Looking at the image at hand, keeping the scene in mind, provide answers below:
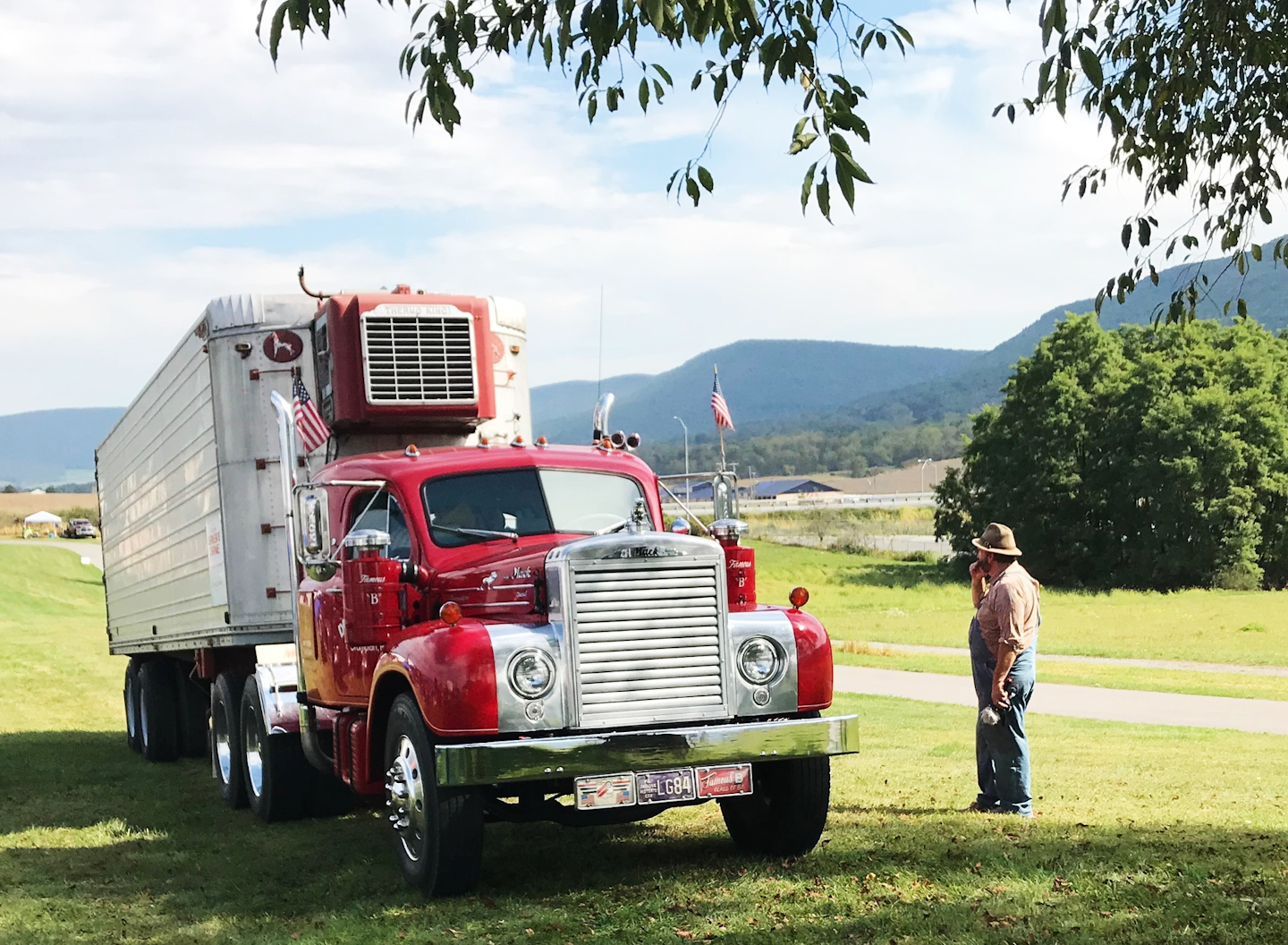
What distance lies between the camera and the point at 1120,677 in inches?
965

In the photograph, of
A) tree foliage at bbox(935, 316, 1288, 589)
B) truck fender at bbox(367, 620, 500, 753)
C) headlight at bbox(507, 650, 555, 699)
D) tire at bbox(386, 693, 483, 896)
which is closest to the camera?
truck fender at bbox(367, 620, 500, 753)

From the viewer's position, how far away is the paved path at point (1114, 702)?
17.6m

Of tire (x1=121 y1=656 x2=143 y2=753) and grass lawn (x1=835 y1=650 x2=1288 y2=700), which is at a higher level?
tire (x1=121 y1=656 x2=143 y2=753)

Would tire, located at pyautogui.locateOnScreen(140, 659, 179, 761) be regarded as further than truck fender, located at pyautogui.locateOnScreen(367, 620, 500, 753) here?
Yes

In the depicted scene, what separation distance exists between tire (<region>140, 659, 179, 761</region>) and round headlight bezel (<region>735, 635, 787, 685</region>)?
31.1ft

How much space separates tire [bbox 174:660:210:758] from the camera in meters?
15.0

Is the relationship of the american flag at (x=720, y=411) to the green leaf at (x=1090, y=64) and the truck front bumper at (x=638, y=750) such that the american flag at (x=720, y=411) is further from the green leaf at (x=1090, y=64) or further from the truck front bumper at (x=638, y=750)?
the green leaf at (x=1090, y=64)

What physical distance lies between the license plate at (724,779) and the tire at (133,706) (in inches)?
408

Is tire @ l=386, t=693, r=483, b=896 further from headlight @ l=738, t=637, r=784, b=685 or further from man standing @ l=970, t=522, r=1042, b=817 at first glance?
man standing @ l=970, t=522, r=1042, b=817

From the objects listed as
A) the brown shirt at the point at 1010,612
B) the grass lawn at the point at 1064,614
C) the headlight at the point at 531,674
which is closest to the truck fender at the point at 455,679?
the headlight at the point at 531,674

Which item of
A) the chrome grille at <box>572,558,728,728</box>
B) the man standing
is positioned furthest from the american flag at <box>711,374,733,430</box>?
the chrome grille at <box>572,558,728,728</box>

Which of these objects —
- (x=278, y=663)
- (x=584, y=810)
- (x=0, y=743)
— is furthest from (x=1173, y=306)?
(x=0, y=743)

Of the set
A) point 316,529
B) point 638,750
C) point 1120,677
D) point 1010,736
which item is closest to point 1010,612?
point 1010,736

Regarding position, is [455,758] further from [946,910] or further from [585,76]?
[585,76]
